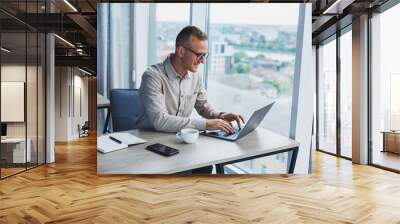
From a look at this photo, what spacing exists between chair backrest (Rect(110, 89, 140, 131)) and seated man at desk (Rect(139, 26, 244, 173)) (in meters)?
Result: 0.11

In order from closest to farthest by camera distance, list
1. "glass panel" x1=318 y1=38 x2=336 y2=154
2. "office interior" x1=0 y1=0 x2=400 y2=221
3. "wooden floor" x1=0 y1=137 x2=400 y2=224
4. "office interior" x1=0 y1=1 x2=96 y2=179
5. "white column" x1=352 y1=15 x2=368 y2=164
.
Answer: "wooden floor" x1=0 y1=137 x2=400 y2=224
"office interior" x1=0 y1=0 x2=400 y2=221
"office interior" x1=0 y1=1 x2=96 y2=179
"white column" x1=352 y1=15 x2=368 y2=164
"glass panel" x1=318 y1=38 x2=336 y2=154

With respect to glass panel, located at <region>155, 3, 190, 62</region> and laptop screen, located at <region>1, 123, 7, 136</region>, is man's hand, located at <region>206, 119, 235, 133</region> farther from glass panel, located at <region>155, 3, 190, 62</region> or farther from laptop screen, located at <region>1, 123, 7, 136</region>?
laptop screen, located at <region>1, 123, 7, 136</region>

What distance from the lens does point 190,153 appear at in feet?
17.1

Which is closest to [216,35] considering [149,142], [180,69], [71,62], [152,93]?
[180,69]

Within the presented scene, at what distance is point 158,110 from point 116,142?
0.79 metres

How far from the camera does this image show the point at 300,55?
5531 millimetres

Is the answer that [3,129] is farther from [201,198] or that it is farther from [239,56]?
[239,56]

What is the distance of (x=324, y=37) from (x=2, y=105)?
718cm

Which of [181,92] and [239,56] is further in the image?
[239,56]

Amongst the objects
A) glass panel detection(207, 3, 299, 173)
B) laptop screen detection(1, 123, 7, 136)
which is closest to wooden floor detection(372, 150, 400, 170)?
glass panel detection(207, 3, 299, 173)

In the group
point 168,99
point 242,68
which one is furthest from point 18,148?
point 242,68

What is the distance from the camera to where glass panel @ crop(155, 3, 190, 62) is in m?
5.41

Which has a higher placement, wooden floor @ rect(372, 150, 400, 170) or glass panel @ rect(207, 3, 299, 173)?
glass panel @ rect(207, 3, 299, 173)

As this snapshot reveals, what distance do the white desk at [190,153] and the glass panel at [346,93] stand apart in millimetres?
3295
